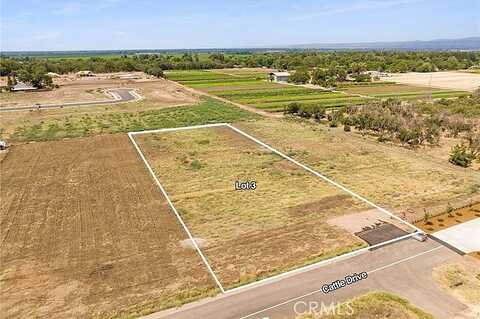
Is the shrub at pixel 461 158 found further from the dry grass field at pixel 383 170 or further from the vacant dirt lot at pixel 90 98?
the vacant dirt lot at pixel 90 98

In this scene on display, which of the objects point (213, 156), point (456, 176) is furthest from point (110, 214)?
point (456, 176)

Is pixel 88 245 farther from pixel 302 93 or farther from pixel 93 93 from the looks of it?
pixel 93 93

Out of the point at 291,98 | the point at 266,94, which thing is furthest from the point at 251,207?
the point at 266,94

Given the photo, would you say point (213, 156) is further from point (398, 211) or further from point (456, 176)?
point (456, 176)

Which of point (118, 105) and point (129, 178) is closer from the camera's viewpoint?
point (129, 178)

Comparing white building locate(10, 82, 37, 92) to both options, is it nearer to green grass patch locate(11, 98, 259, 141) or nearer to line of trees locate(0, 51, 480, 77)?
line of trees locate(0, 51, 480, 77)
